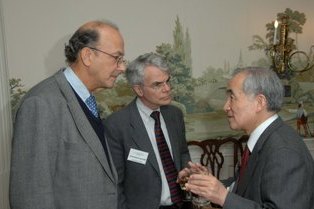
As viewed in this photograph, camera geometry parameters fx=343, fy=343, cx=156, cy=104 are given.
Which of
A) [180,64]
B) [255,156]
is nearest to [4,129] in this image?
[180,64]

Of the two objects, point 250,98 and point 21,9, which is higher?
point 21,9

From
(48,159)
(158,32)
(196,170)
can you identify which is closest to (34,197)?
(48,159)

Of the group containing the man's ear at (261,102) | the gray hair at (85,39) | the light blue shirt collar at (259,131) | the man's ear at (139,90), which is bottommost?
the light blue shirt collar at (259,131)

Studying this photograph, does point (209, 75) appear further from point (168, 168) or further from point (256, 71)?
point (256, 71)

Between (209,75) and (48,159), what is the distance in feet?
7.62

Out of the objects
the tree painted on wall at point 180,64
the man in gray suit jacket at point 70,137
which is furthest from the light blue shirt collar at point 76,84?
the tree painted on wall at point 180,64

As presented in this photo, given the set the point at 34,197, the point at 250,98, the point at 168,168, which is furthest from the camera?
the point at 168,168

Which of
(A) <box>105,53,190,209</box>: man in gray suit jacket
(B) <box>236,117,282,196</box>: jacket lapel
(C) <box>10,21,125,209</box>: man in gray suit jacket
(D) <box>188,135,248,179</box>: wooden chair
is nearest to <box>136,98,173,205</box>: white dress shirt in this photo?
(A) <box>105,53,190,209</box>: man in gray suit jacket

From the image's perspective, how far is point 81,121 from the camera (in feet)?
4.95

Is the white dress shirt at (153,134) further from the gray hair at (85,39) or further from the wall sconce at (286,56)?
the wall sconce at (286,56)

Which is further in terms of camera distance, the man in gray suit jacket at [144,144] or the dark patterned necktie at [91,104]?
the man in gray suit jacket at [144,144]

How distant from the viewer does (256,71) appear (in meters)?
1.65

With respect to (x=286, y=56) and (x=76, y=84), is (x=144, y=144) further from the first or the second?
(x=286, y=56)

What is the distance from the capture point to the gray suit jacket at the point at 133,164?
7.22ft
